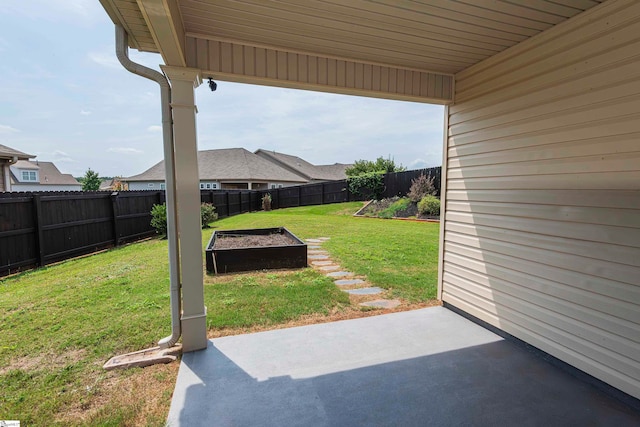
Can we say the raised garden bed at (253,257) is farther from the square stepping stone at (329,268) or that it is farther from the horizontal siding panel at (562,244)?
the horizontal siding panel at (562,244)

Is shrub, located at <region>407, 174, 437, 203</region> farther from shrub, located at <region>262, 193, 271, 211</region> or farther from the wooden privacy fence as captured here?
the wooden privacy fence

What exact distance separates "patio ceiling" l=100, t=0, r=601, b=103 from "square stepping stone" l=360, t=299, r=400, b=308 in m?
2.31

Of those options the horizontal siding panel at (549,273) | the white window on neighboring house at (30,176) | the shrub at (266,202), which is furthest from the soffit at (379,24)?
the white window on neighboring house at (30,176)

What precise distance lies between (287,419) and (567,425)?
5.31ft

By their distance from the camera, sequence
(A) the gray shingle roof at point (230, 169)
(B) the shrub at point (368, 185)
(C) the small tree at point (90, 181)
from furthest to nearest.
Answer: (C) the small tree at point (90, 181), (A) the gray shingle roof at point (230, 169), (B) the shrub at point (368, 185)

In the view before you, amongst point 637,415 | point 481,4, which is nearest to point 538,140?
point 481,4

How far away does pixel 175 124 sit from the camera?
2.32m

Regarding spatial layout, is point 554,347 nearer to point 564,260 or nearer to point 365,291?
point 564,260

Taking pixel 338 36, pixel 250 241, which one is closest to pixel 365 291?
pixel 250 241

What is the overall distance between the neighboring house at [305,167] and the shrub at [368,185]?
996 centimetres

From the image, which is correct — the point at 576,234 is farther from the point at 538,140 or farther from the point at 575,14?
the point at 575,14

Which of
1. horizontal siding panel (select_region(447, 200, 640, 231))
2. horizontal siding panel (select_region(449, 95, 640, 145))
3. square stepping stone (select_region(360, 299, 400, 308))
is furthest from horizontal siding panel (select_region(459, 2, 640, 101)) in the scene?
square stepping stone (select_region(360, 299, 400, 308))

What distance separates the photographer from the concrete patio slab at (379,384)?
1.76 meters

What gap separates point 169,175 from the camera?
93.3 inches
